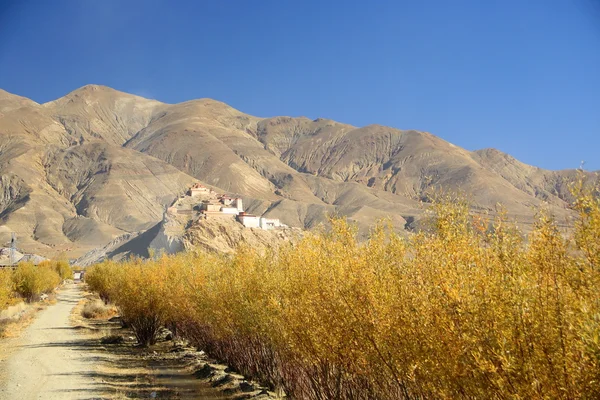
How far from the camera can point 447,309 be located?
7301 millimetres

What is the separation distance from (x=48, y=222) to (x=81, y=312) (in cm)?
12195

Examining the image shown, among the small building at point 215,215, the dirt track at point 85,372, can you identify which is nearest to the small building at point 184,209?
the small building at point 215,215

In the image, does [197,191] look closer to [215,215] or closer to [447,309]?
[215,215]

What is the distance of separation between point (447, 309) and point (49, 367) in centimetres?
2321

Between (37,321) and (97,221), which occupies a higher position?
(97,221)

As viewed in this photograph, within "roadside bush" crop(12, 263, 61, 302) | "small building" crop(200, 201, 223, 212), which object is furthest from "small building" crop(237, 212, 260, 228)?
"roadside bush" crop(12, 263, 61, 302)

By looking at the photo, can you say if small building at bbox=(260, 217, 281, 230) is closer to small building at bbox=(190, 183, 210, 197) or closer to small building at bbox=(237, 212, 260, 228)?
small building at bbox=(237, 212, 260, 228)

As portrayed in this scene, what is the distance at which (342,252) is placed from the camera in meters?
12.1

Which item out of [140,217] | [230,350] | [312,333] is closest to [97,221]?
[140,217]

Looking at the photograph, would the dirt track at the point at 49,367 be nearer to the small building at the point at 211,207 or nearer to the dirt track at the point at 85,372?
the dirt track at the point at 85,372

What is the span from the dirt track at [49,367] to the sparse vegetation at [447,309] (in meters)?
8.82

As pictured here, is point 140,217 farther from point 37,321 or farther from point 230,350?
point 230,350

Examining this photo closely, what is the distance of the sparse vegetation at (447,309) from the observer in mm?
6141

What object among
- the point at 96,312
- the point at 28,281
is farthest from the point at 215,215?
the point at 96,312
